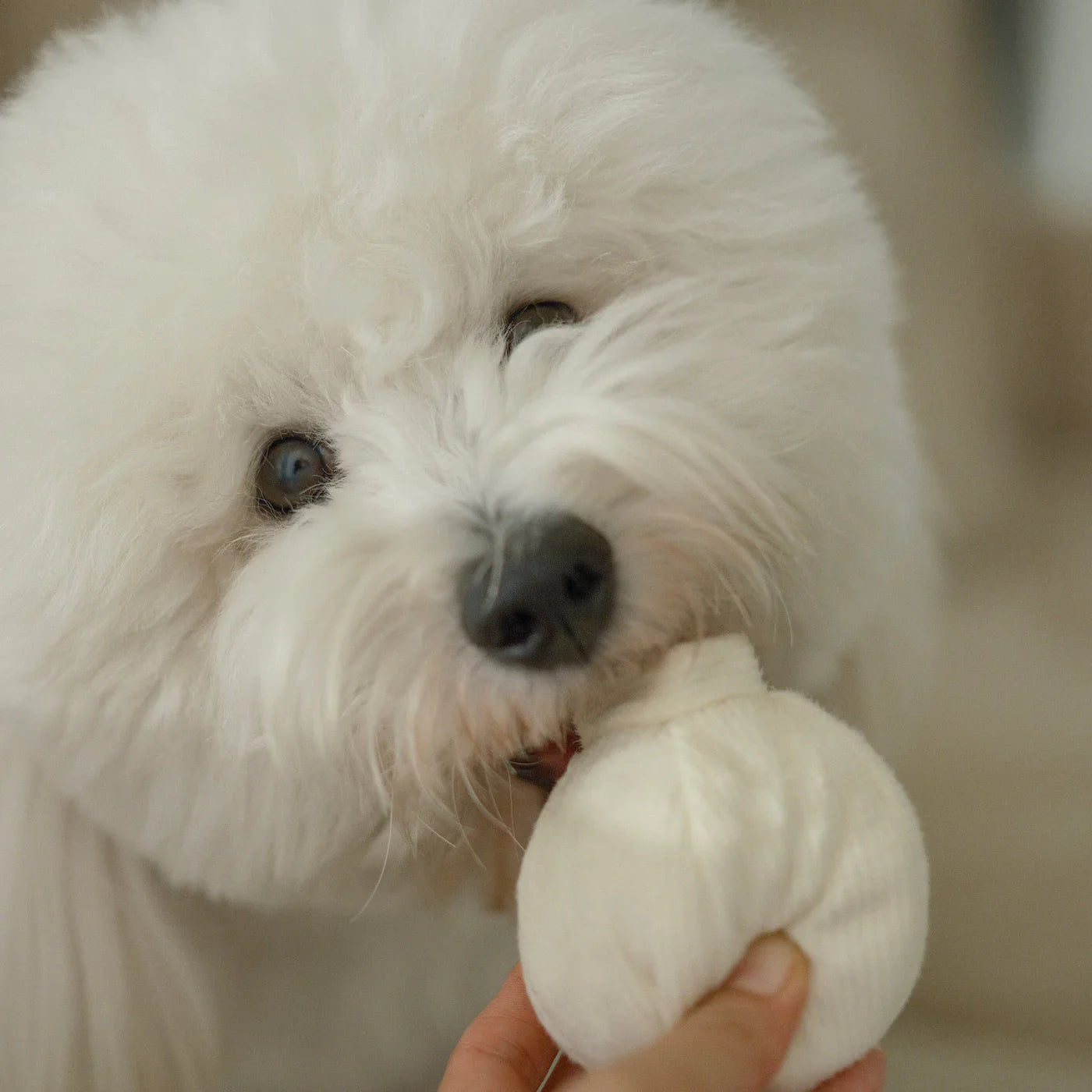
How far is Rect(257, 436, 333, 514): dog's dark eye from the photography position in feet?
1.90

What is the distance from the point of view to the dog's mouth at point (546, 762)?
0.55 meters

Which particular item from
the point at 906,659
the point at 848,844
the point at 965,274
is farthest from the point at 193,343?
the point at 965,274

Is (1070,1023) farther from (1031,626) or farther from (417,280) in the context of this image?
(417,280)

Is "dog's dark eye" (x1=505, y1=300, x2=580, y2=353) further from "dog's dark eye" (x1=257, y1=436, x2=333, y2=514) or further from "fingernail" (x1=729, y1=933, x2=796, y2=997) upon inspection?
"fingernail" (x1=729, y1=933, x2=796, y2=997)

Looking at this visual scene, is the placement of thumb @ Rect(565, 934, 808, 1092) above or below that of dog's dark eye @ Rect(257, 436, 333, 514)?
below

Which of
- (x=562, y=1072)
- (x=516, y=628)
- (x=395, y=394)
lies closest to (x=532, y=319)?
(x=395, y=394)

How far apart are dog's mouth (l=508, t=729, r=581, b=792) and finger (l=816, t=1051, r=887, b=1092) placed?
196mm

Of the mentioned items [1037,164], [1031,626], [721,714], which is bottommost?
[1031,626]

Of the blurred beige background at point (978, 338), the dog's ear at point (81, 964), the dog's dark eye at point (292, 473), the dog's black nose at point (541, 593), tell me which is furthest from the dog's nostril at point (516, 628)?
the blurred beige background at point (978, 338)

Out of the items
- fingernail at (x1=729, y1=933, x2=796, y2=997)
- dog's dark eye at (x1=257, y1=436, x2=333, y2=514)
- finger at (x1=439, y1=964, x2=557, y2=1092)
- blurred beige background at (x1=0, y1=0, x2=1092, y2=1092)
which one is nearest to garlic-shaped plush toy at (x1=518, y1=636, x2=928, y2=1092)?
fingernail at (x1=729, y1=933, x2=796, y2=997)

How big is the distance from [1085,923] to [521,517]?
72cm

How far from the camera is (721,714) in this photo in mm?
474

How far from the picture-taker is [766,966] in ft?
1.50

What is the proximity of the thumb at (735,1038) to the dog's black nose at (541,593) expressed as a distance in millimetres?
153
